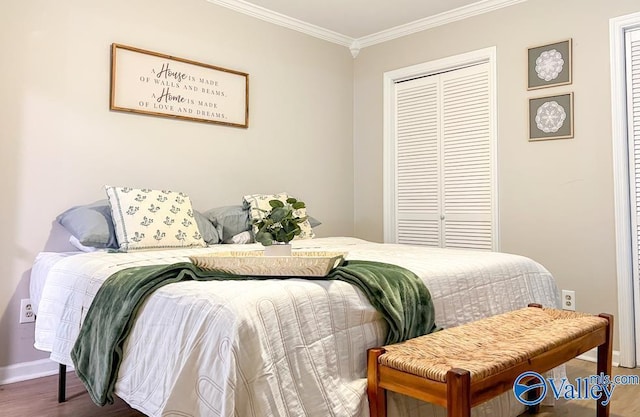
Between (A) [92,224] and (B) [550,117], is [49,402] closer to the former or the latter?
(A) [92,224]

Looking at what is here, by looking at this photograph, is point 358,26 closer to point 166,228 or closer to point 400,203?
point 400,203

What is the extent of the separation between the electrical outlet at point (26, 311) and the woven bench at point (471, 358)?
2027 mm

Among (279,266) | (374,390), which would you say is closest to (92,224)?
(279,266)

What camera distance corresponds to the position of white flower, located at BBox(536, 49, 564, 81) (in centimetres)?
323

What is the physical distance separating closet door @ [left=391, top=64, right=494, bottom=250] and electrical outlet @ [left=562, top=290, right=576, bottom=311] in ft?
1.89

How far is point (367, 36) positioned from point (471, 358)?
343 cm

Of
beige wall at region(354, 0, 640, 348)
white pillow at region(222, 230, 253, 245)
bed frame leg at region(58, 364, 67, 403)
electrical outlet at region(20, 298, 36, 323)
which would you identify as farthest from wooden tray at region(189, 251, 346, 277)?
beige wall at region(354, 0, 640, 348)

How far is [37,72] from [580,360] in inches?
140

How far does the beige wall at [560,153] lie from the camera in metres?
3.04

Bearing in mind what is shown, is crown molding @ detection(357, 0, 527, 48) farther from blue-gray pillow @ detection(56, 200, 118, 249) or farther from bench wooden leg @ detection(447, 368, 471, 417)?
bench wooden leg @ detection(447, 368, 471, 417)

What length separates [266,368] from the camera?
4.37 ft

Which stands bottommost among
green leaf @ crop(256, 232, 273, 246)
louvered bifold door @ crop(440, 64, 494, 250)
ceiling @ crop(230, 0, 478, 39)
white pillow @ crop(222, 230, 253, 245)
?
Result: white pillow @ crop(222, 230, 253, 245)

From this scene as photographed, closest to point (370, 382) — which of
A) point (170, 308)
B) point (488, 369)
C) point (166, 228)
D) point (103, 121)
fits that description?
point (488, 369)

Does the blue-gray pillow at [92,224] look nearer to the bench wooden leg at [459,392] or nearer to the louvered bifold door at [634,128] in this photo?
the bench wooden leg at [459,392]
